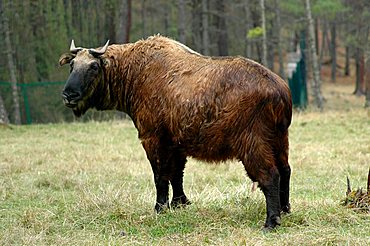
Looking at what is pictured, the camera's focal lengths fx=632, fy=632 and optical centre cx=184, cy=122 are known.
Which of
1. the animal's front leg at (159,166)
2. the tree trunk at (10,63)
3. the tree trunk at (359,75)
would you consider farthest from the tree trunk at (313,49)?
the animal's front leg at (159,166)

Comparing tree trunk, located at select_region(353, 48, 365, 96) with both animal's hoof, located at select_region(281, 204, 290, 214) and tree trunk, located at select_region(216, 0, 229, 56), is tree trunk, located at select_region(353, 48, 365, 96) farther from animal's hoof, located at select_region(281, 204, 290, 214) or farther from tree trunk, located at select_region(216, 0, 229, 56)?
animal's hoof, located at select_region(281, 204, 290, 214)

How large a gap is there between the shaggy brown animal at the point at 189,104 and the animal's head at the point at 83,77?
1 cm

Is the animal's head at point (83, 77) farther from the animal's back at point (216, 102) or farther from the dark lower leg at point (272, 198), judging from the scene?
the dark lower leg at point (272, 198)

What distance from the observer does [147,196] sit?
804 cm

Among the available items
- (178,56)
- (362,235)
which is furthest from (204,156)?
(362,235)

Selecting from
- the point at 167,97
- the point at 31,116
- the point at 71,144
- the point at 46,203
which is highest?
the point at 167,97

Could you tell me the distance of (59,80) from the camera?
25641 mm

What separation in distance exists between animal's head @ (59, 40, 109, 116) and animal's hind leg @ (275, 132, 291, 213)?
2327 millimetres

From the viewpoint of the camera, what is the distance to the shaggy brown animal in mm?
6316

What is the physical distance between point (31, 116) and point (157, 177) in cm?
1878

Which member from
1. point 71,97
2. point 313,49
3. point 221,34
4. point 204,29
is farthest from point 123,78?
point 221,34

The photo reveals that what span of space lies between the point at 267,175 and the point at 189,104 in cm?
111

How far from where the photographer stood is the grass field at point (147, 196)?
610 cm

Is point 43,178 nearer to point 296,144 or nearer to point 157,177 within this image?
point 157,177
